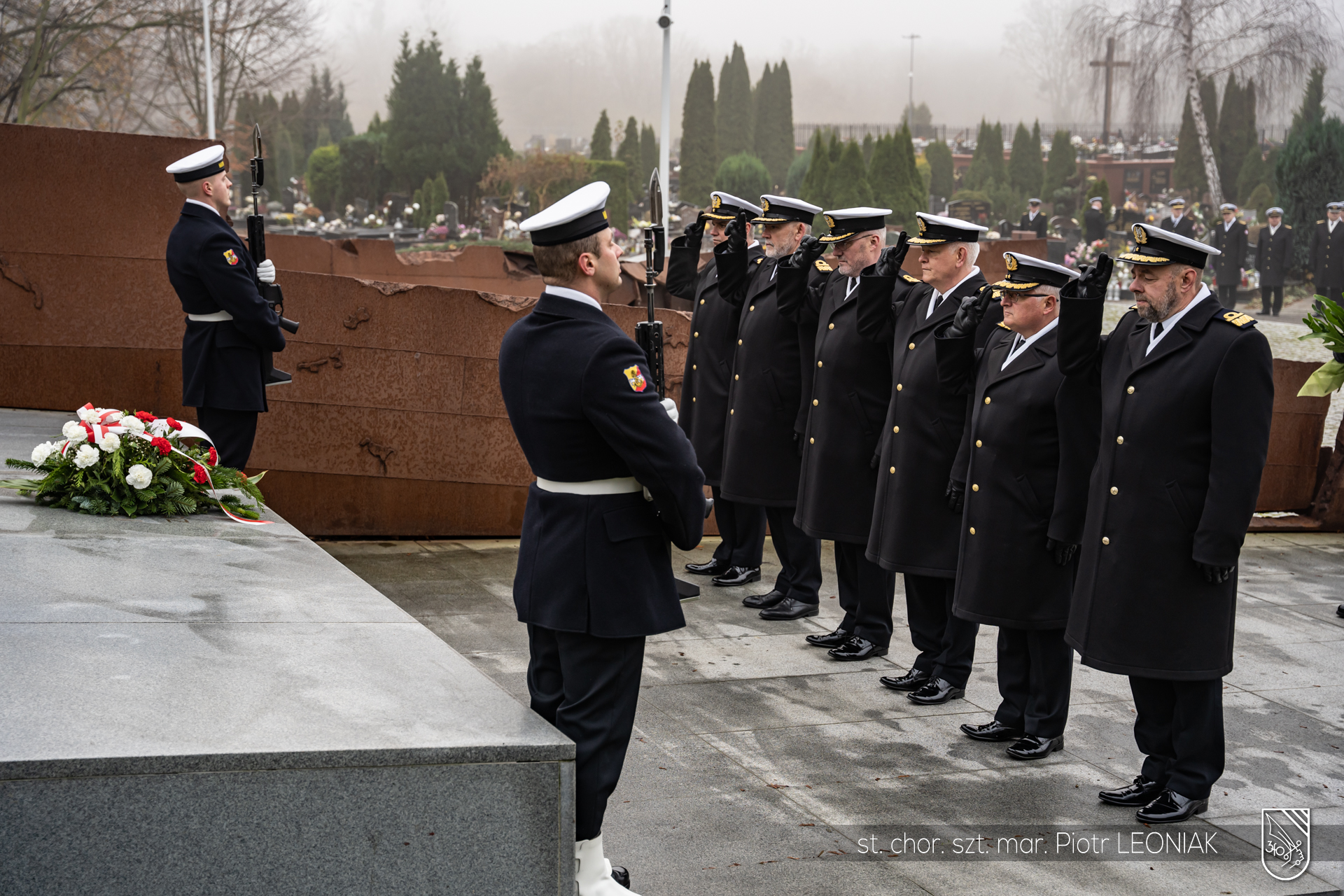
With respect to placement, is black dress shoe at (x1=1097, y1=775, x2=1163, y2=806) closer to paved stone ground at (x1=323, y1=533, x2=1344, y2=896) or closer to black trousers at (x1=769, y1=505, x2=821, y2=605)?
paved stone ground at (x1=323, y1=533, x2=1344, y2=896)

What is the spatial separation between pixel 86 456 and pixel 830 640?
11.0 ft

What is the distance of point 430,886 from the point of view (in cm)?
280

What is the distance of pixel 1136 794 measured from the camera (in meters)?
4.11

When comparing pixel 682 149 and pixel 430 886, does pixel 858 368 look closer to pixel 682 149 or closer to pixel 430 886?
pixel 430 886

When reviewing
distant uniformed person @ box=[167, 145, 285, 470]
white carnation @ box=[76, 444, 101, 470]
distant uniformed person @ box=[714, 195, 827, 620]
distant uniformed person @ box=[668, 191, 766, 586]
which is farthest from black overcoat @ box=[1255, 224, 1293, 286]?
white carnation @ box=[76, 444, 101, 470]

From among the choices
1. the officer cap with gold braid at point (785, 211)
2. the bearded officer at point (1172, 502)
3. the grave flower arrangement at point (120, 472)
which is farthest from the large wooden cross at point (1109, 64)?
the grave flower arrangement at point (120, 472)

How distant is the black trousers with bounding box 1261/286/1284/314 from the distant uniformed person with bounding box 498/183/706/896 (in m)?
21.1

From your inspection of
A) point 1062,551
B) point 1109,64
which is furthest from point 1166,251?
point 1109,64

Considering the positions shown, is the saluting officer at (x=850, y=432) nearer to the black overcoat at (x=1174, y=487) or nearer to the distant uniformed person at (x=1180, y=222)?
the black overcoat at (x=1174, y=487)

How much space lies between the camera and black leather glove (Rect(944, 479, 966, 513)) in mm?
5062

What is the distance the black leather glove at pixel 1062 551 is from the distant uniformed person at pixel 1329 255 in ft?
56.5

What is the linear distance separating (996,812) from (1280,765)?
1.23 m

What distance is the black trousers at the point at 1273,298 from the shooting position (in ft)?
70.3

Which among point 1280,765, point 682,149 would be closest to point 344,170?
point 682,149
